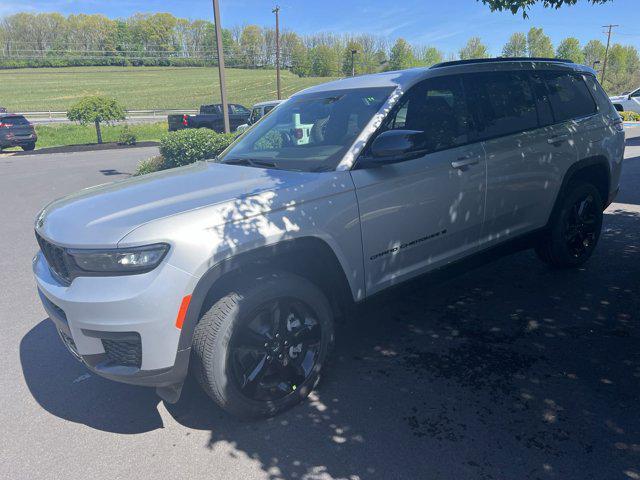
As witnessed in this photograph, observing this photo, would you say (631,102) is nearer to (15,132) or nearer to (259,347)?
(259,347)

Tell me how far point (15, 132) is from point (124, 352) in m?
24.1

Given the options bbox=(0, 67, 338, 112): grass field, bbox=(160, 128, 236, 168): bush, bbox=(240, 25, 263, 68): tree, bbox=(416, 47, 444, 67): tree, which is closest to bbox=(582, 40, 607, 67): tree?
bbox=(416, 47, 444, 67): tree

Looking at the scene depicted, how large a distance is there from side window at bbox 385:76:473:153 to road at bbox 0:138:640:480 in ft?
3.54

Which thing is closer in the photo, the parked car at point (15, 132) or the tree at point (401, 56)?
the parked car at point (15, 132)

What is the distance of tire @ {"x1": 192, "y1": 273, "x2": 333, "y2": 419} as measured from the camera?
265cm

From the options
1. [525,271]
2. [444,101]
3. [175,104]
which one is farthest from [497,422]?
[175,104]

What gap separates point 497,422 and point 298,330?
1256 mm

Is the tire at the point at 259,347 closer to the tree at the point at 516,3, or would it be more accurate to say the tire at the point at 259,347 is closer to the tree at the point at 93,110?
the tree at the point at 516,3

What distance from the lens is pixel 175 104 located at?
2237 inches

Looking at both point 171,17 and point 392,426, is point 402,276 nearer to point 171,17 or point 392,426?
point 392,426

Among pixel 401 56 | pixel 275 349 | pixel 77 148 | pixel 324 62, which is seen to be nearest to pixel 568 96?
pixel 275 349

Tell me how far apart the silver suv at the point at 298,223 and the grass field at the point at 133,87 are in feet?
176

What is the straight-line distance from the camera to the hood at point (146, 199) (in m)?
2.58

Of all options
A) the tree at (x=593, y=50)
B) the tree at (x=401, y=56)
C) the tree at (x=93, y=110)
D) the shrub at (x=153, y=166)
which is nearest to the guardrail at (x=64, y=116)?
the tree at (x=93, y=110)
